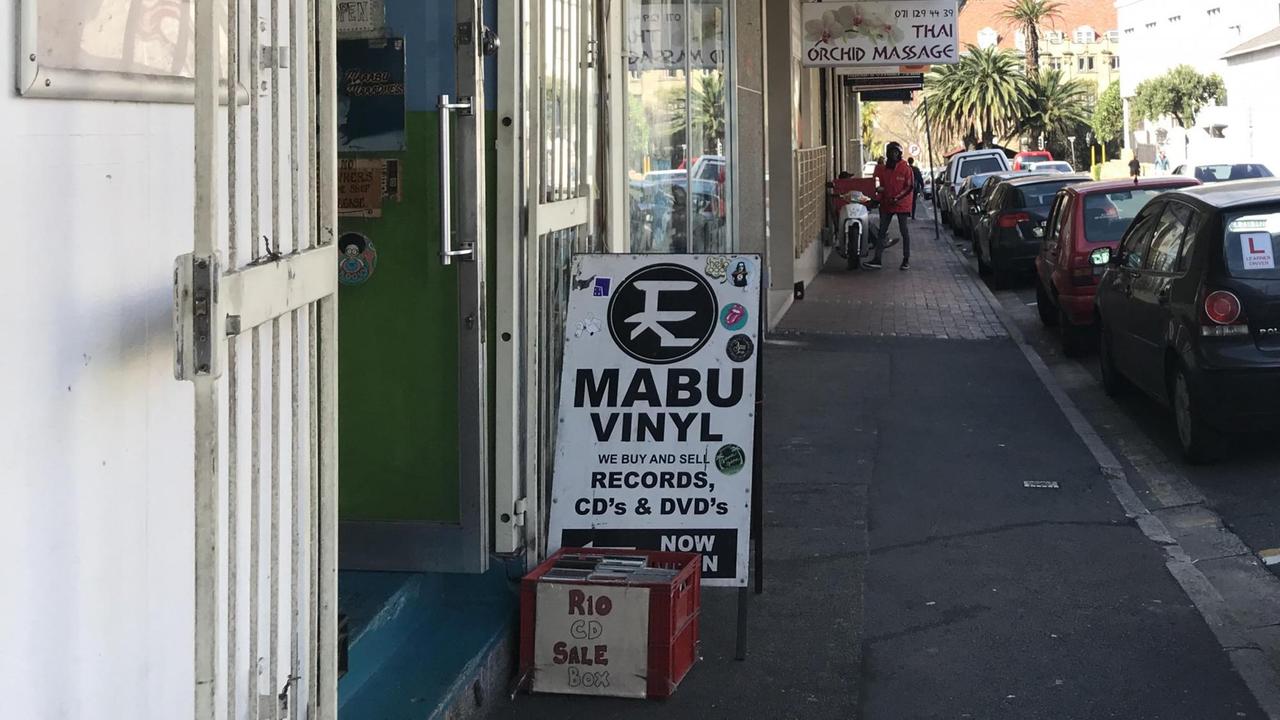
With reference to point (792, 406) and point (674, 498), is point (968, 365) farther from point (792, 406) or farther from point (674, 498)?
point (674, 498)

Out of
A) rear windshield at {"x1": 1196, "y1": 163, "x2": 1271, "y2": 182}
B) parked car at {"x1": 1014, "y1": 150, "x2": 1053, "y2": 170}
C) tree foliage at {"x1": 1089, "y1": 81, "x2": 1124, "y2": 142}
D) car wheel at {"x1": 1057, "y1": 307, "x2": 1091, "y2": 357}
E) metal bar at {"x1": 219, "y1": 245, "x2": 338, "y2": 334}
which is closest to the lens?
metal bar at {"x1": 219, "y1": 245, "x2": 338, "y2": 334}

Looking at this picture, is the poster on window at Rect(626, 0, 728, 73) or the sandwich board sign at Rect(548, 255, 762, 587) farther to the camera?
the poster on window at Rect(626, 0, 728, 73)

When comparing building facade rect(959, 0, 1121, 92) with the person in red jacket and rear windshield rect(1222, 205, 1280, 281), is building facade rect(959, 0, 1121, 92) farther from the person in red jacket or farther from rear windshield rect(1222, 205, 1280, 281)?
rear windshield rect(1222, 205, 1280, 281)

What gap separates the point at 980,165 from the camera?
3819cm

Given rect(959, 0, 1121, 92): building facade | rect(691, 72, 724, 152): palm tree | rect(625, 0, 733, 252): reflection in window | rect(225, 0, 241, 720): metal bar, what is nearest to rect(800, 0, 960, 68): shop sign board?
rect(625, 0, 733, 252): reflection in window

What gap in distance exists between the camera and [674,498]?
216 inches

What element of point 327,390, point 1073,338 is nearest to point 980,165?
point 1073,338

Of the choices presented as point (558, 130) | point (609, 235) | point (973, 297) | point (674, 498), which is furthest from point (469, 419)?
point (973, 297)

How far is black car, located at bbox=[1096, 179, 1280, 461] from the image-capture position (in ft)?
26.6

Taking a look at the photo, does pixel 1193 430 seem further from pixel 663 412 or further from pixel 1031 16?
pixel 1031 16

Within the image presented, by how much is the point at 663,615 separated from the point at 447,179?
1.58 m

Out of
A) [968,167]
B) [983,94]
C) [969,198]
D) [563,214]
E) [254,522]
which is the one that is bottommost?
[254,522]

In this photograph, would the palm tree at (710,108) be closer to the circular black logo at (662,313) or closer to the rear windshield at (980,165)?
the circular black logo at (662,313)

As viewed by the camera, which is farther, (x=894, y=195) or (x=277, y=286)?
(x=894, y=195)
